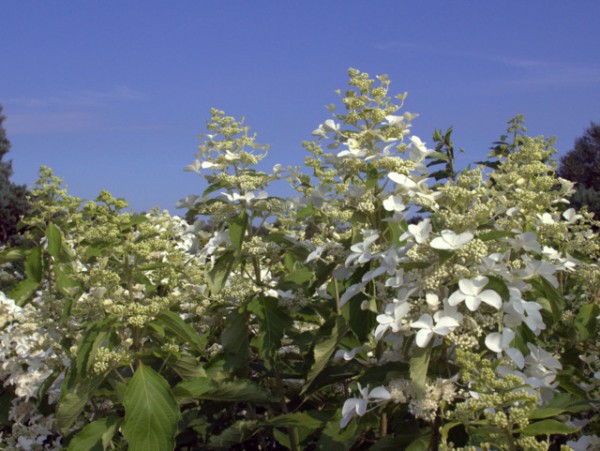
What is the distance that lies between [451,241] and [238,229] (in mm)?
1342

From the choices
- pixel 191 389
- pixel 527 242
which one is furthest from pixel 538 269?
pixel 191 389

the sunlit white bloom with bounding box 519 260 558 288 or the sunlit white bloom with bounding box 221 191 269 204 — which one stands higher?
the sunlit white bloom with bounding box 221 191 269 204

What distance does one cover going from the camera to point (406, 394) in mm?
2562

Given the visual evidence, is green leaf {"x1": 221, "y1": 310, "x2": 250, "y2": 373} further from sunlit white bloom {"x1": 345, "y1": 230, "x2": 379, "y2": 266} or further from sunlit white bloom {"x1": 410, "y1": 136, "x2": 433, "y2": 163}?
sunlit white bloom {"x1": 410, "y1": 136, "x2": 433, "y2": 163}

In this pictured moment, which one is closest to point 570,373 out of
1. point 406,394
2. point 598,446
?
point 598,446

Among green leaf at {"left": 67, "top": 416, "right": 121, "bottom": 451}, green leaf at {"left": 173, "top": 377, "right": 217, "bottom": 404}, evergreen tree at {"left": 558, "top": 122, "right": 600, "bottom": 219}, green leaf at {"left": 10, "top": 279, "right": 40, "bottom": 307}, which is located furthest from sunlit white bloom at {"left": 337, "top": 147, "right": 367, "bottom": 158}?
evergreen tree at {"left": 558, "top": 122, "right": 600, "bottom": 219}

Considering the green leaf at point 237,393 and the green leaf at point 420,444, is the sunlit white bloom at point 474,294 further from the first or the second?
the green leaf at point 237,393

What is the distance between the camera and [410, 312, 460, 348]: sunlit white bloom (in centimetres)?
236

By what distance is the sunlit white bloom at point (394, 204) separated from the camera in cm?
292

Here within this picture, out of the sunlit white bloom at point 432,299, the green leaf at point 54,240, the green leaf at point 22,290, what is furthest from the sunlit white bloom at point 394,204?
the green leaf at point 22,290

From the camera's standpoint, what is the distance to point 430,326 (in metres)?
2.41

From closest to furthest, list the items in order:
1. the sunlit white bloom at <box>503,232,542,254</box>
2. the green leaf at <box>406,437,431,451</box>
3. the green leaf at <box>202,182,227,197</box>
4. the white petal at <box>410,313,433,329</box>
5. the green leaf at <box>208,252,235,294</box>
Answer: the white petal at <box>410,313,433,329</box> < the green leaf at <box>406,437,431,451</box> < the sunlit white bloom at <box>503,232,542,254</box> < the green leaf at <box>208,252,235,294</box> < the green leaf at <box>202,182,227,197</box>

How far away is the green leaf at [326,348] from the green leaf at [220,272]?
0.60 meters

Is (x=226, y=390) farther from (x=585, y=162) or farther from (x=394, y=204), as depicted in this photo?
(x=585, y=162)
